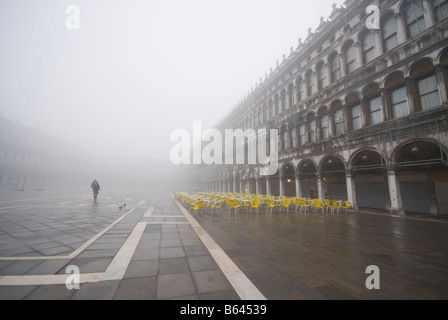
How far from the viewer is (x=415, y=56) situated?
10484mm

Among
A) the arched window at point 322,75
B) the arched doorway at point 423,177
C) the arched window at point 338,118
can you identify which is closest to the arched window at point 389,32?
the arched window at point 338,118

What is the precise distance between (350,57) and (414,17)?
3.77 meters

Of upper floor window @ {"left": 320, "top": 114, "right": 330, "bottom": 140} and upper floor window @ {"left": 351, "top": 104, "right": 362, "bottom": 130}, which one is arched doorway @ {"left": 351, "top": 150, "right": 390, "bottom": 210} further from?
upper floor window @ {"left": 320, "top": 114, "right": 330, "bottom": 140}

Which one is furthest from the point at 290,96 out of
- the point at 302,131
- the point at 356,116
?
the point at 356,116

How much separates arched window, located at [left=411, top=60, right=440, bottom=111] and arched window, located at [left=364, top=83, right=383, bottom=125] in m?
1.77

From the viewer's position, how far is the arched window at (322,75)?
16578mm

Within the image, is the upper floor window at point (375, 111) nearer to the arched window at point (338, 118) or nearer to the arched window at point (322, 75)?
the arched window at point (338, 118)

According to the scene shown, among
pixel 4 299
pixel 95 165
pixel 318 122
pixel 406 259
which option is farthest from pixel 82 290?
A: pixel 95 165

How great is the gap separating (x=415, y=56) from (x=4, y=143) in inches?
2520

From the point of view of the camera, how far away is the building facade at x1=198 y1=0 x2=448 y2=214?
10094 millimetres

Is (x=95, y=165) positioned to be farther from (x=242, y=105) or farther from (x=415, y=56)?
(x=415, y=56)

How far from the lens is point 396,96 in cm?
1150

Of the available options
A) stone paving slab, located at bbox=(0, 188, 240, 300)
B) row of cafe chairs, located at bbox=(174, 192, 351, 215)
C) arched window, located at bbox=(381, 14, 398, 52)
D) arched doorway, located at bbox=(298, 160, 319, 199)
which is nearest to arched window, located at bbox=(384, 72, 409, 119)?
arched window, located at bbox=(381, 14, 398, 52)

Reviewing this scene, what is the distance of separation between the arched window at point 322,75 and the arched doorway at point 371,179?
7.27m
